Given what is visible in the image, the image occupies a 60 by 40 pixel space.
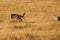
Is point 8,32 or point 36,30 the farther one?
point 36,30

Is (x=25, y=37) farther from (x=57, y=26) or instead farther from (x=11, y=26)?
(x=57, y=26)

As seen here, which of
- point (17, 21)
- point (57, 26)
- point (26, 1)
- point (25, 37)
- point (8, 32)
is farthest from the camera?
point (26, 1)

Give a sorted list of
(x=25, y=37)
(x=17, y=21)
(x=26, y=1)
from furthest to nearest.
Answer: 1. (x=26, y=1)
2. (x=17, y=21)
3. (x=25, y=37)

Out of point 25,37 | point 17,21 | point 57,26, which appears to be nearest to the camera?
point 25,37

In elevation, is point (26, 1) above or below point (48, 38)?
below

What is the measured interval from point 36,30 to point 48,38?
1962 millimetres

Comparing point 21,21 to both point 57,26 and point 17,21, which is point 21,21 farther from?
point 57,26

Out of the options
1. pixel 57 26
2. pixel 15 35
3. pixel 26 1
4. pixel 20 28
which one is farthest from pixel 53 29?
pixel 26 1

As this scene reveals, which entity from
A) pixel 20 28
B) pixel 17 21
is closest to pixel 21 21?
pixel 17 21

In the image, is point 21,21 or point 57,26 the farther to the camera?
point 21,21

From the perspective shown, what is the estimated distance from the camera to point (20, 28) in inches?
592

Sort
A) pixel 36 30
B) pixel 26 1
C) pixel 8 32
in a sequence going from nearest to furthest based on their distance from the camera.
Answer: pixel 8 32, pixel 36 30, pixel 26 1

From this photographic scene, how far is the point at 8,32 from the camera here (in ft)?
44.5

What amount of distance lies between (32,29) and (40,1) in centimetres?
1590
